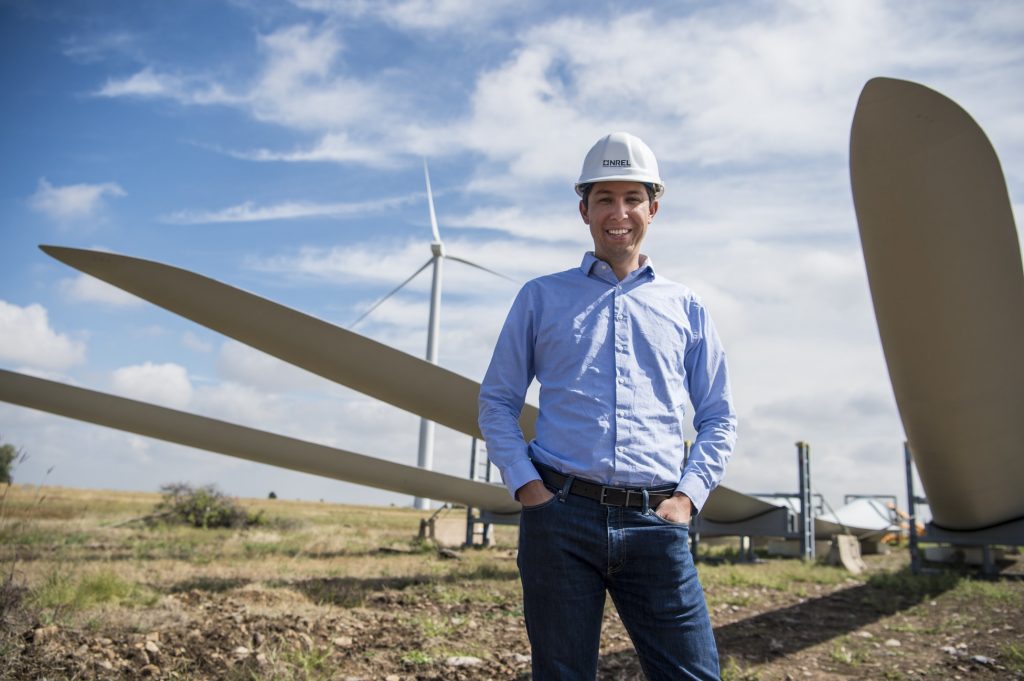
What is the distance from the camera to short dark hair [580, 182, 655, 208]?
74.8 inches

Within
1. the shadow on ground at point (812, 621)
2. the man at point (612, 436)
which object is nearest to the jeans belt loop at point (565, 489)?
the man at point (612, 436)

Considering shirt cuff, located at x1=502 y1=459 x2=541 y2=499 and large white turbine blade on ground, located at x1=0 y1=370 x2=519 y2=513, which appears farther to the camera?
large white turbine blade on ground, located at x1=0 y1=370 x2=519 y2=513

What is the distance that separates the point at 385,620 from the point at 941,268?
425 centimetres

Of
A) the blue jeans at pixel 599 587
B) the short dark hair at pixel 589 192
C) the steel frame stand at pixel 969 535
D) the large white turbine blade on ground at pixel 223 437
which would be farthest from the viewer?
the steel frame stand at pixel 969 535

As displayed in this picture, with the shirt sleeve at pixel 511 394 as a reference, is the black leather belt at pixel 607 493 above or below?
below

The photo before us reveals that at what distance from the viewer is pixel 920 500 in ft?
28.5

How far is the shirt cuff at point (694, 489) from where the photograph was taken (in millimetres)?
1733

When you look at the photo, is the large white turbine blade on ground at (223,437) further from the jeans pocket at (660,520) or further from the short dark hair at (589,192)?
the jeans pocket at (660,520)

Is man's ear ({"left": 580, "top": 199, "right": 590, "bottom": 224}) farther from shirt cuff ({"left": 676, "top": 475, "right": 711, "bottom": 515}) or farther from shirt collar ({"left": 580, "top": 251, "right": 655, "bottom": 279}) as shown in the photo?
shirt cuff ({"left": 676, "top": 475, "right": 711, "bottom": 515})

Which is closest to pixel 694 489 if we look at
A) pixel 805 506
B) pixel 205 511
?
pixel 805 506

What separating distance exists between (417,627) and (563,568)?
3575mm

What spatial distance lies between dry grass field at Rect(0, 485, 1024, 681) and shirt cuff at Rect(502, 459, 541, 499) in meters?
2.26

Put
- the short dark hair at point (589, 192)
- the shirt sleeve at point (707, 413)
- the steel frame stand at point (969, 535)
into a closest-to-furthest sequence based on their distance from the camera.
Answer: the shirt sleeve at point (707, 413) → the short dark hair at point (589, 192) → the steel frame stand at point (969, 535)

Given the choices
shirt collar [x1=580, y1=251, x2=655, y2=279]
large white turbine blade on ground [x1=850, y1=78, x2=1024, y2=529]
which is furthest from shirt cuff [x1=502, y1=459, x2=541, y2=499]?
large white turbine blade on ground [x1=850, y1=78, x2=1024, y2=529]
